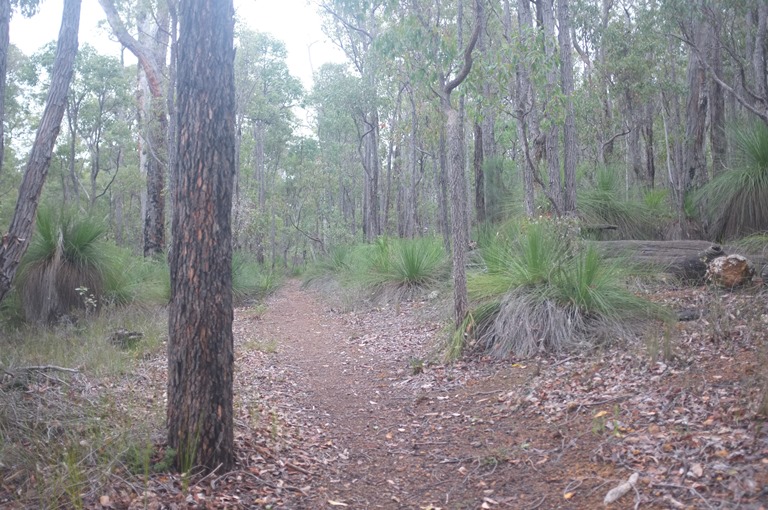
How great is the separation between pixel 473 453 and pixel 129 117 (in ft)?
92.5

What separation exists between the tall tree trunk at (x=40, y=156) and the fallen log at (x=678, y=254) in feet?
23.7

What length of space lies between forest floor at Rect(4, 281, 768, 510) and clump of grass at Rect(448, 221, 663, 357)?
10.4 inches

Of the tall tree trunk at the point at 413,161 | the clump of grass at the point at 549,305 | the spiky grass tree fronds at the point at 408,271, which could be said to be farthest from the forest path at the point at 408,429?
the tall tree trunk at the point at 413,161

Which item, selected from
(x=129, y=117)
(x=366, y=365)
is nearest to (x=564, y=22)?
(x=366, y=365)

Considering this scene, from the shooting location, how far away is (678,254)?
840 cm

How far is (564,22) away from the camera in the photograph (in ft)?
34.6

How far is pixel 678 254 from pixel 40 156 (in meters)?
8.11

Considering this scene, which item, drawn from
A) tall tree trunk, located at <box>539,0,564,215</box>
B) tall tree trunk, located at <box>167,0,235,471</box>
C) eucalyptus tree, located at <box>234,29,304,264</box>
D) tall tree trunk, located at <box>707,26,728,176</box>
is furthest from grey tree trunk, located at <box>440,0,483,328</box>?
eucalyptus tree, located at <box>234,29,304,264</box>

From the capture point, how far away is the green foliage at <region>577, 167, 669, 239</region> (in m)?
12.1

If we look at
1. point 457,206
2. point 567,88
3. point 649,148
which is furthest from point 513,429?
point 649,148

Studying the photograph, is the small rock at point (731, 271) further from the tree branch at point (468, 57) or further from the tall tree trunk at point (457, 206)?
the tree branch at point (468, 57)

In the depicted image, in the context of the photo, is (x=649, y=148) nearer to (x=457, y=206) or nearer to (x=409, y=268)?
(x=409, y=268)

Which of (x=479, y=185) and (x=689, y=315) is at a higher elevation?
(x=479, y=185)

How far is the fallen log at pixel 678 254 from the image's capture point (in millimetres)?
8062
